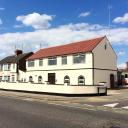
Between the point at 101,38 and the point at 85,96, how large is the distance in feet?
65.6

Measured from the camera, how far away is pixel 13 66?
68.7 meters

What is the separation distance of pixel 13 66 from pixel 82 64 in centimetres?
2686

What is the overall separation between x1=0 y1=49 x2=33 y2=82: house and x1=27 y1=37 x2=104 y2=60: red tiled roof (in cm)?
790

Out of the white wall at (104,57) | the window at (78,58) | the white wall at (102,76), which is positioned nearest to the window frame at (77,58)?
the window at (78,58)

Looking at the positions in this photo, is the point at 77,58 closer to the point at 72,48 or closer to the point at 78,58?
the point at 78,58

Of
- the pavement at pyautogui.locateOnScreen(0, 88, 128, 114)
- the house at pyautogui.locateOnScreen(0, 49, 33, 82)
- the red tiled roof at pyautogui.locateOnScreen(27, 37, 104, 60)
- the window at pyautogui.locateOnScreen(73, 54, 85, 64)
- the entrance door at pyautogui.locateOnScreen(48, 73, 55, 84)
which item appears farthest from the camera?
the house at pyautogui.locateOnScreen(0, 49, 33, 82)

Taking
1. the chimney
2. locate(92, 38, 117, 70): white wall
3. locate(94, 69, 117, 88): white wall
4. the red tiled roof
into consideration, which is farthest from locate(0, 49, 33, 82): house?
locate(94, 69, 117, 88): white wall

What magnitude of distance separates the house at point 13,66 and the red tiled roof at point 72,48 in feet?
25.9

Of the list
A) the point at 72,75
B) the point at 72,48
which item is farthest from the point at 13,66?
the point at 72,75

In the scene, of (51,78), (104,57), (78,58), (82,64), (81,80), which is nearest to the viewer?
(82,64)

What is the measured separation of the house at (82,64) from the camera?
4575 cm

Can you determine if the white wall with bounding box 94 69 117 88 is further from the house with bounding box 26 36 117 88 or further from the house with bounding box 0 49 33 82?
the house with bounding box 0 49 33 82

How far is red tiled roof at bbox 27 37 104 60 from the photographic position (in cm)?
4700

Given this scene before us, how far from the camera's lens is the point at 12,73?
225 feet
